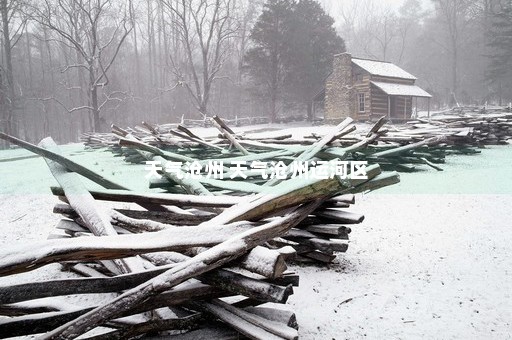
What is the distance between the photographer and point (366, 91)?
28.8 meters

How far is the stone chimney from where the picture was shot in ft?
→ 97.0

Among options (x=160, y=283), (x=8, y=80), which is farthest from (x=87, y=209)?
(x=8, y=80)

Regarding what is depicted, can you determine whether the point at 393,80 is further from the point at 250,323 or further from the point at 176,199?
the point at 250,323

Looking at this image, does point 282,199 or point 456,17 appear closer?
point 282,199

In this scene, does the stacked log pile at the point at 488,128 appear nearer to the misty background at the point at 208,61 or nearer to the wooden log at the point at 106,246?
the wooden log at the point at 106,246

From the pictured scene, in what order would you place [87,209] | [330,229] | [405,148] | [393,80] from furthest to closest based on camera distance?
[393,80] → [405,148] → [330,229] → [87,209]

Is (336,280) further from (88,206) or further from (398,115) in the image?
(398,115)

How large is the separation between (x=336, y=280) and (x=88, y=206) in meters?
2.08

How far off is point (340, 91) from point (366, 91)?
7.92 feet

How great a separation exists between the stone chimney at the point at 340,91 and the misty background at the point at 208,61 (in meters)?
3.84

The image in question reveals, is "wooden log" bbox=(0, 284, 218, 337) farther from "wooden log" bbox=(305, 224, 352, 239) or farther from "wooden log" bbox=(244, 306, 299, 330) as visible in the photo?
"wooden log" bbox=(305, 224, 352, 239)

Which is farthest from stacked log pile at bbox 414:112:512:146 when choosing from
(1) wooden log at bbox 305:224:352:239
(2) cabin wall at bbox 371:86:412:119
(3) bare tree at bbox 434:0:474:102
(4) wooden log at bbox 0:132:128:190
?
(3) bare tree at bbox 434:0:474:102

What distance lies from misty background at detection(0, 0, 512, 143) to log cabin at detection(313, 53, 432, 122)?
4.62 meters

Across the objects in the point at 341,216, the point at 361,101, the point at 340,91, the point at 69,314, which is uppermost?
the point at 340,91
